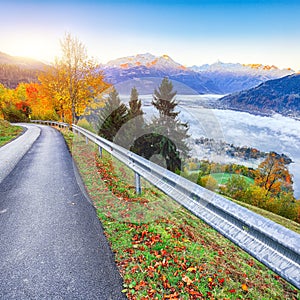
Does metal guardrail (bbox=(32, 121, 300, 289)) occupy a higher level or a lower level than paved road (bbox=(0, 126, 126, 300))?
higher

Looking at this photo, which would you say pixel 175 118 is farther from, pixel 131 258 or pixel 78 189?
pixel 131 258

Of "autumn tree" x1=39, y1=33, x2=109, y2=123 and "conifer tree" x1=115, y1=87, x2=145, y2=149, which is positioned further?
"autumn tree" x1=39, y1=33, x2=109, y2=123

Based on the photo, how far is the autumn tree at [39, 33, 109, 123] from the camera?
717 inches

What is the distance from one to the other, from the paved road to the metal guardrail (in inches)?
53.2

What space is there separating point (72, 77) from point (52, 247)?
18275 mm

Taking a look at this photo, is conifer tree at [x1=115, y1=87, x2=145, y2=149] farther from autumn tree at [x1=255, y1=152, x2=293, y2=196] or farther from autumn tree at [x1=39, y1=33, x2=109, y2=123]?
autumn tree at [x1=255, y1=152, x2=293, y2=196]

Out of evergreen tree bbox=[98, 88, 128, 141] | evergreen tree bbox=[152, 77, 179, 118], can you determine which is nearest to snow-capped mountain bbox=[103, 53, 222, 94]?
evergreen tree bbox=[152, 77, 179, 118]

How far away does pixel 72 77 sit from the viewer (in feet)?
60.8

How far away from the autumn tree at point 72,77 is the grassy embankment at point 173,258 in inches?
631

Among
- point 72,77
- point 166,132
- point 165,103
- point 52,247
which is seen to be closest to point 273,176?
point 166,132

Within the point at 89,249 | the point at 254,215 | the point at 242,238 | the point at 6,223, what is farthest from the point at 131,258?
the point at 6,223

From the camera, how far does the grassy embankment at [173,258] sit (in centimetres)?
230

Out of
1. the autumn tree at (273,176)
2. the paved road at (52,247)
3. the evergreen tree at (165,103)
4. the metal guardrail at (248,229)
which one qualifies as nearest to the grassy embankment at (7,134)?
the paved road at (52,247)

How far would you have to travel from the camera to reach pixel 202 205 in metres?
2.90
